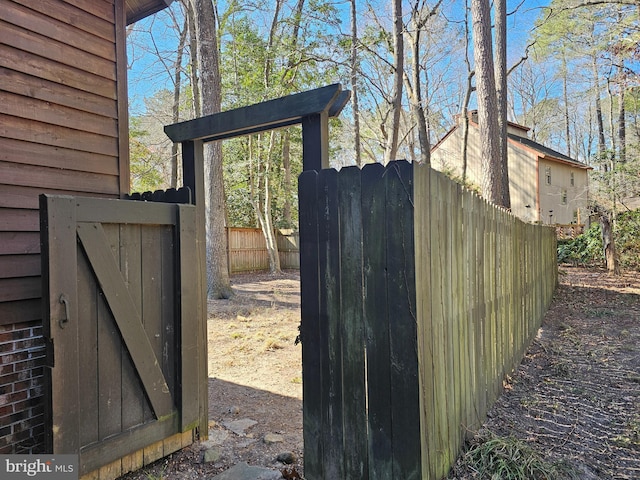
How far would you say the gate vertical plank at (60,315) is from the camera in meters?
2.09

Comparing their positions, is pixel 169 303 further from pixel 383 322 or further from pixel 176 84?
pixel 176 84

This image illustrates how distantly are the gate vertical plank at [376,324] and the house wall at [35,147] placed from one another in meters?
2.01

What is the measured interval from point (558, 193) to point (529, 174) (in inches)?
113

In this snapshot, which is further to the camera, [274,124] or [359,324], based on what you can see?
[274,124]

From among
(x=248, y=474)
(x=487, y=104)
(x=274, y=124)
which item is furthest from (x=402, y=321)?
(x=487, y=104)

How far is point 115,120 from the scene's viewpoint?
3.10m

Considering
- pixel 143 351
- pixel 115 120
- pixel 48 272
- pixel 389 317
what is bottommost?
pixel 143 351

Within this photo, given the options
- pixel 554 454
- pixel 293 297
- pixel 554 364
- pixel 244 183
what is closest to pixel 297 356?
pixel 554 364

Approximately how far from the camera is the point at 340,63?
11.4 meters

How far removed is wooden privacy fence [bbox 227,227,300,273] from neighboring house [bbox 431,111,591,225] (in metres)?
9.09

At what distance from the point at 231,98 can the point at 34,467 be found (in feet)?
45.9

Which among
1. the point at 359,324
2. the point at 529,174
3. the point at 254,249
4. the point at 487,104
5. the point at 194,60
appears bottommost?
the point at 359,324

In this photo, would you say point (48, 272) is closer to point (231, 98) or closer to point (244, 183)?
point (231, 98)

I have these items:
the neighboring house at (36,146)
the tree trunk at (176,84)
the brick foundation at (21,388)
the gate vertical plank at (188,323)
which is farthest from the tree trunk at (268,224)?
the brick foundation at (21,388)
